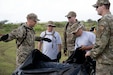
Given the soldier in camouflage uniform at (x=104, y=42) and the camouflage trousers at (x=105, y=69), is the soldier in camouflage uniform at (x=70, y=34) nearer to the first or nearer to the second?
the soldier in camouflage uniform at (x=104, y=42)

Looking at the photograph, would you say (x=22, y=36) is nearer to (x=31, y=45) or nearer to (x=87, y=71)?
(x=31, y=45)

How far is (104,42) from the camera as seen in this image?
550cm

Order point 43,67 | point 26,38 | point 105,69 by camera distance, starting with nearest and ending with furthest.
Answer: point 105,69 < point 43,67 < point 26,38

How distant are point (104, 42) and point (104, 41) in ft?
0.05

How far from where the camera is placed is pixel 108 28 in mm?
5500

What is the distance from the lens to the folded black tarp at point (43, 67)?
18.9ft

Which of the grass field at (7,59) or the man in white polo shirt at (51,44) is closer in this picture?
the man in white polo shirt at (51,44)

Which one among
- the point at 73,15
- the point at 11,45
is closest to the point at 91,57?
the point at 73,15

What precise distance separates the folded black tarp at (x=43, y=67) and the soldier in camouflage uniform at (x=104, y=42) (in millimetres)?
317

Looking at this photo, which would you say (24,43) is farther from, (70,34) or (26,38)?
(70,34)

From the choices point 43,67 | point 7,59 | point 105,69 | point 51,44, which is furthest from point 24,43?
point 7,59

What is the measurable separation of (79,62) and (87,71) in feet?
1.06

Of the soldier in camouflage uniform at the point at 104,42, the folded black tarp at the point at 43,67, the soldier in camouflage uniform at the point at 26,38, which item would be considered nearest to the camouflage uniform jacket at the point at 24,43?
the soldier in camouflage uniform at the point at 26,38

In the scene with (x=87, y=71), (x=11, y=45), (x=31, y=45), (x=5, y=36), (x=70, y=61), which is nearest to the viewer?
(x=87, y=71)
